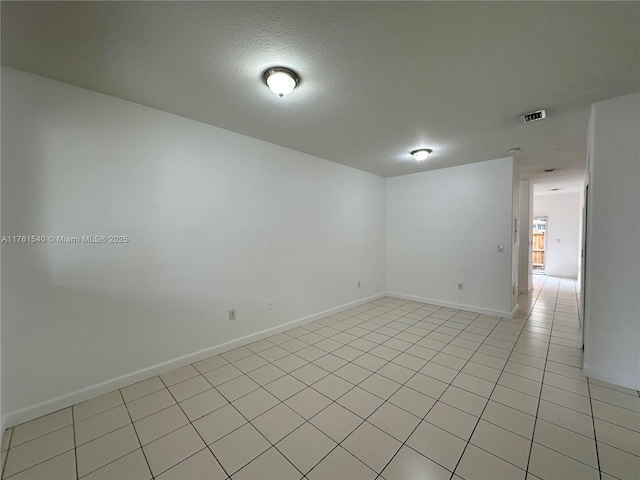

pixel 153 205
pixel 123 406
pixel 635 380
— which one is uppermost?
pixel 153 205

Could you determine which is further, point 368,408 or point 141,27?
point 368,408

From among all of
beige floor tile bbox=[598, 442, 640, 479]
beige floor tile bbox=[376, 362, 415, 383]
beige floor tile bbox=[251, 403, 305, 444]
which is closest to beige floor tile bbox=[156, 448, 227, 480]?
beige floor tile bbox=[251, 403, 305, 444]

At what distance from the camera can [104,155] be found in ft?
7.48

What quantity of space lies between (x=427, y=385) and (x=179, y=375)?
2471mm

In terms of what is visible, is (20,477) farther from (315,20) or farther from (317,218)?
(317,218)

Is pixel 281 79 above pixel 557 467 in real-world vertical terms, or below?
above

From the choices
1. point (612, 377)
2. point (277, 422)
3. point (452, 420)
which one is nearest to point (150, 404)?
point (277, 422)

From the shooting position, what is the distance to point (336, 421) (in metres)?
1.92

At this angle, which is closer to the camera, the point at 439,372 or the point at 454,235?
the point at 439,372

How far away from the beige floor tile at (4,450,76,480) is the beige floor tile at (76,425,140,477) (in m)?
0.04

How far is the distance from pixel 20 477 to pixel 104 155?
2329 mm

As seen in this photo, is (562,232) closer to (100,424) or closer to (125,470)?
(125,470)

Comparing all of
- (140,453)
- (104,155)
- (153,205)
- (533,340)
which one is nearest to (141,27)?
(104,155)

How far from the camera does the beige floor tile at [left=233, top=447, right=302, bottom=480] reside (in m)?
1.48
